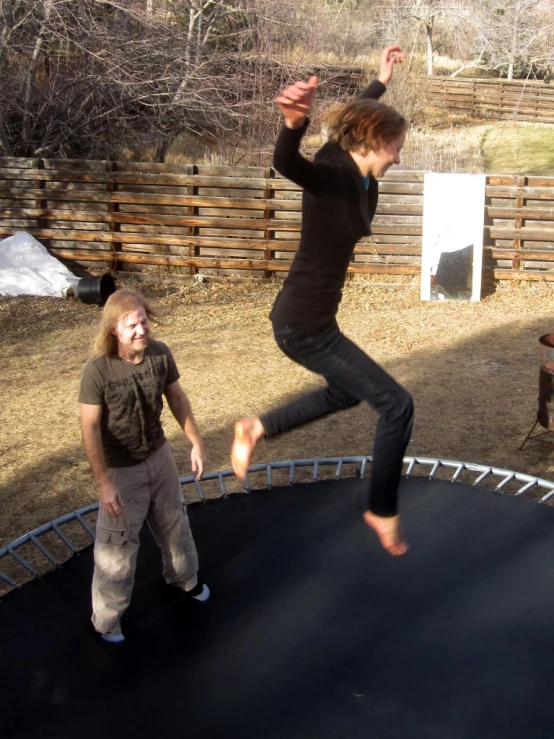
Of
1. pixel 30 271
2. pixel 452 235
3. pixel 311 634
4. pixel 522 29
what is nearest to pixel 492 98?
pixel 522 29

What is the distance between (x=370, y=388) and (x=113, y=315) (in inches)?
30.4

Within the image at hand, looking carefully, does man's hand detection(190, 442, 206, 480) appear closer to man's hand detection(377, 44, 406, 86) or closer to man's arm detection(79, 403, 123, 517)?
man's arm detection(79, 403, 123, 517)

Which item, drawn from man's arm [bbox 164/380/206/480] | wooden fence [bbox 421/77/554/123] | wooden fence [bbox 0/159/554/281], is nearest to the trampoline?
man's arm [bbox 164/380/206/480]

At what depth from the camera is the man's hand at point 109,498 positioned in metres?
2.32

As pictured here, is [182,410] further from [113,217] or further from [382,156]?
[113,217]

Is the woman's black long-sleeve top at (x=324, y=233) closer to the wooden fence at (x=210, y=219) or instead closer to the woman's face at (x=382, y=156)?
the woman's face at (x=382, y=156)

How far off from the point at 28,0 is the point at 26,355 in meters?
4.29

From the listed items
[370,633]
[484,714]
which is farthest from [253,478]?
[484,714]

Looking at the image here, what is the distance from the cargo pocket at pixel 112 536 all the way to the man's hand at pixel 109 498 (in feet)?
0.34

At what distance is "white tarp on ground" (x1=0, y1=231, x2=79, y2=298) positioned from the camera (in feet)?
25.2

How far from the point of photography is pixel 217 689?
7.54 ft

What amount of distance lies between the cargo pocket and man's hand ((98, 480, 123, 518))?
4.1 inches

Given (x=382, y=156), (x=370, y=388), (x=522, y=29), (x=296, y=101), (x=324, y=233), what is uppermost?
(x=522, y=29)

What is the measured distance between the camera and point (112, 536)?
243 cm
